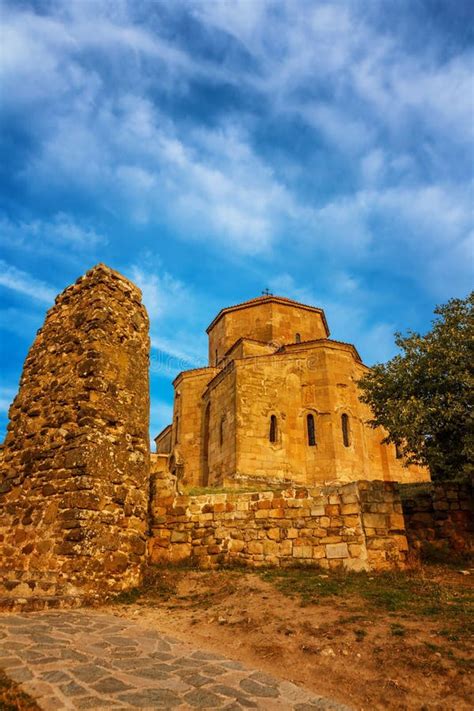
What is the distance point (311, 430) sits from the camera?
20969 millimetres

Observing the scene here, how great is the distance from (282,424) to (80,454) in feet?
49.3

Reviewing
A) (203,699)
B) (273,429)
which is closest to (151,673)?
(203,699)

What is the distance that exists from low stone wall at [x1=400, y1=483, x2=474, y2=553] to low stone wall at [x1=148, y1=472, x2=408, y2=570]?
2.12 meters

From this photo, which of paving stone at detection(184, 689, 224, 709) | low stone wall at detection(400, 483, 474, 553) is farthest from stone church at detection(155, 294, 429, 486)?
paving stone at detection(184, 689, 224, 709)

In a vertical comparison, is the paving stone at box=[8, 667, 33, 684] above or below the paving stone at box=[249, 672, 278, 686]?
above

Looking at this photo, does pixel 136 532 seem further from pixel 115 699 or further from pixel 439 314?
pixel 439 314

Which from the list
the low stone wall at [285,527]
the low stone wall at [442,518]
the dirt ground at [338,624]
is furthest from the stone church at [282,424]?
the dirt ground at [338,624]

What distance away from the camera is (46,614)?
5.31 m

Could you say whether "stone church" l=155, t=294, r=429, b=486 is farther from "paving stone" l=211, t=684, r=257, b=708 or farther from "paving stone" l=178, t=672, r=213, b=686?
"paving stone" l=211, t=684, r=257, b=708

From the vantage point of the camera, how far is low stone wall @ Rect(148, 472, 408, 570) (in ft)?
26.6

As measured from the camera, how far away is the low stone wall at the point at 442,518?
387 inches

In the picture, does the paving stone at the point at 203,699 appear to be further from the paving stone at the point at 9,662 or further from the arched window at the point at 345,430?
the arched window at the point at 345,430

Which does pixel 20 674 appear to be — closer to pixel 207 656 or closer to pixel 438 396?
pixel 207 656

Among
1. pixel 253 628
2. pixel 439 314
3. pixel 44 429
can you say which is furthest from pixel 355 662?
pixel 439 314
